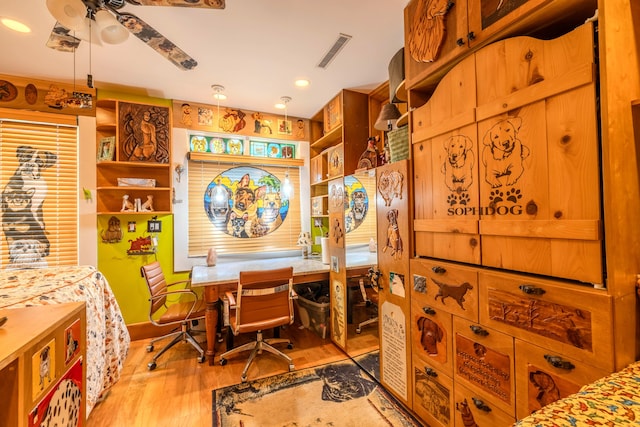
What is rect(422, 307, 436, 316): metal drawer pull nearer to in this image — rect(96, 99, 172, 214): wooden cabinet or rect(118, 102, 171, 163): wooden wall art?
rect(96, 99, 172, 214): wooden cabinet

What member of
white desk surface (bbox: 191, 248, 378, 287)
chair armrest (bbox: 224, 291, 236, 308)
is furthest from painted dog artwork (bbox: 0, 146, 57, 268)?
chair armrest (bbox: 224, 291, 236, 308)

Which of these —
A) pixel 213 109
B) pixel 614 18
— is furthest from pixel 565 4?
pixel 213 109

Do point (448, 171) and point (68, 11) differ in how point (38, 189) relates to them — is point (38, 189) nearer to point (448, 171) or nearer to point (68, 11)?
point (68, 11)

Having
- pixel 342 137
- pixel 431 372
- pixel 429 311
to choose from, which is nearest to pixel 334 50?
pixel 342 137

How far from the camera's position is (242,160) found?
3.49 m

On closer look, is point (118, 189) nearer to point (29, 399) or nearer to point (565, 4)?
point (29, 399)

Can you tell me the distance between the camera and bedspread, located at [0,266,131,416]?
5.06 ft

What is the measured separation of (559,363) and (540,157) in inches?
33.6

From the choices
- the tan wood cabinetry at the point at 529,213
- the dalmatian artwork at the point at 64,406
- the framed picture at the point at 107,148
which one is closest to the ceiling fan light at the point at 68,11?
the framed picture at the point at 107,148

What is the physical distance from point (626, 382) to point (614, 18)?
1.28 m

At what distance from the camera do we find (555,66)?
1092 mm

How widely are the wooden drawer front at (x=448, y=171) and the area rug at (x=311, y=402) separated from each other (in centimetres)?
124

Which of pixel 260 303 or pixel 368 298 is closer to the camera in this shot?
pixel 260 303

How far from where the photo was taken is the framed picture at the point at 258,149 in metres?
3.70
